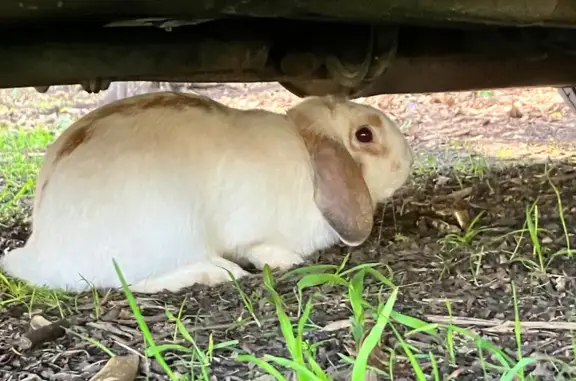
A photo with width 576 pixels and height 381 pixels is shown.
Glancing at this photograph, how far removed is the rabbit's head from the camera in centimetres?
197

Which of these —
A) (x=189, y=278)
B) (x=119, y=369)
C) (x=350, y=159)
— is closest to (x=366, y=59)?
(x=350, y=159)

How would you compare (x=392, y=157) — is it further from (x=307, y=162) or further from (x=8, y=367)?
(x=8, y=367)

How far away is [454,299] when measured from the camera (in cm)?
163

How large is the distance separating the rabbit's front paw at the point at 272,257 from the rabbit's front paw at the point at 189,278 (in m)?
0.10

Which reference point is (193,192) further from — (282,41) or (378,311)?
(378,311)

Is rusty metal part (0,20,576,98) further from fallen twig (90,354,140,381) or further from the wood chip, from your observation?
fallen twig (90,354,140,381)

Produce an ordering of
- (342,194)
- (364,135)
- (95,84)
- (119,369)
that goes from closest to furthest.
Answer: (119,369) < (95,84) < (342,194) < (364,135)

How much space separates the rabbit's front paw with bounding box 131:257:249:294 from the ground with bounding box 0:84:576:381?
4 cm

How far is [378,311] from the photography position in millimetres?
1465

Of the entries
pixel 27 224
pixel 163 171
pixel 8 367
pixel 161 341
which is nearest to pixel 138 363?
pixel 161 341

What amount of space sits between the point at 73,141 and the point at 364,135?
770 mm

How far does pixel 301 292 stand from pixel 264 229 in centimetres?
35

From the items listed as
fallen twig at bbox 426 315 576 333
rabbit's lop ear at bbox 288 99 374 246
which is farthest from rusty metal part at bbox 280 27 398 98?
fallen twig at bbox 426 315 576 333

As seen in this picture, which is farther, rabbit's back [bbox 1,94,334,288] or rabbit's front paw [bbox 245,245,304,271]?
rabbit's front paw [bbox 245,245,304,271]
